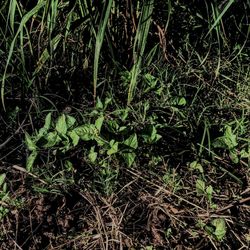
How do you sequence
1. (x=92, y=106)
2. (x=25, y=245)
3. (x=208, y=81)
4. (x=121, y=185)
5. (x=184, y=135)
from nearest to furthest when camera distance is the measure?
(x=25, y=245) → (x=121, y=185) → (x=184, y=135) → (x=92, y=106) → (x=208, y=81)

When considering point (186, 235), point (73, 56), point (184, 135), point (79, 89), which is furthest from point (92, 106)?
point (186, 235)

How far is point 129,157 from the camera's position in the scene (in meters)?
1.59

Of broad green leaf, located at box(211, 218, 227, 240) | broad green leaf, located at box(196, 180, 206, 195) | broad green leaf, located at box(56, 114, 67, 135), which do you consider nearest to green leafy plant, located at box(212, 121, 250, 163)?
broad green leaf, located at box(196, 180, 206, 195)

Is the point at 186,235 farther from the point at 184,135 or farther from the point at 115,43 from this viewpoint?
the point at 115,43

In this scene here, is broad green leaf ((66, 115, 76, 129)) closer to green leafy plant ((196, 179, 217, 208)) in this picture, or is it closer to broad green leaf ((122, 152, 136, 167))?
broad green leaf ((122, 152, 136, 167))

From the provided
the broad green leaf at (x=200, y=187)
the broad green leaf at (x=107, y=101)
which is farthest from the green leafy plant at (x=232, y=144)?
the broad green leaf at (x=107, y=101)

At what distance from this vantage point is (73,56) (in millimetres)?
1995

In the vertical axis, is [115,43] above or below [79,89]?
above

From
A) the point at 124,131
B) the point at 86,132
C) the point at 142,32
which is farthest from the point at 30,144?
the point at 142,32

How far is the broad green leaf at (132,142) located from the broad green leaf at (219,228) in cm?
33

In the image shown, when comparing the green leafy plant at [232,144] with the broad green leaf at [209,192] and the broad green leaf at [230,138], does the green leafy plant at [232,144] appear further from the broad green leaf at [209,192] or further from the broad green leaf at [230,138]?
the broad green leaf at [209,192]

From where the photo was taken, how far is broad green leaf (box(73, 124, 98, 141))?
63.6 inches

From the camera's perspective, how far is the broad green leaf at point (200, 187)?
→ 1.63 metres

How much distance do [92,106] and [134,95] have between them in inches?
6.4
